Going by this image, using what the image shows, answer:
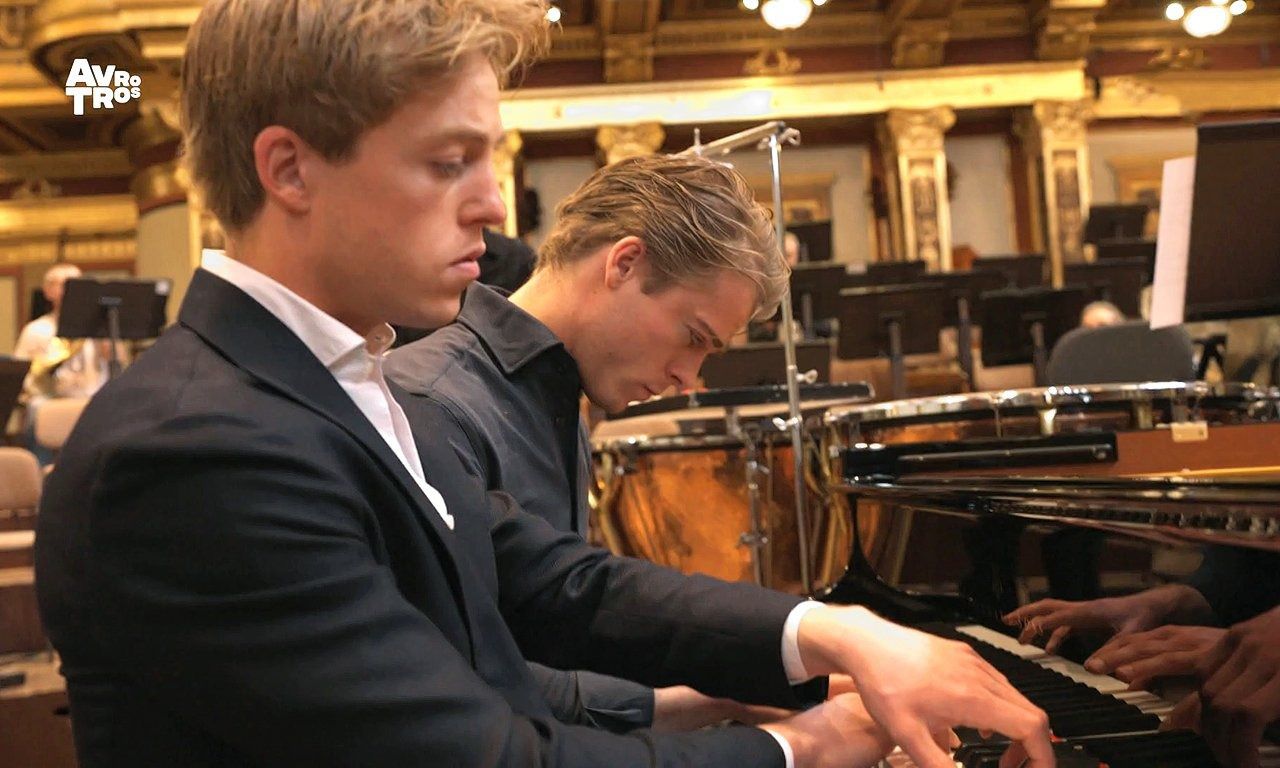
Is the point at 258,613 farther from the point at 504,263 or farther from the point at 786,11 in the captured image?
the point at 786,11

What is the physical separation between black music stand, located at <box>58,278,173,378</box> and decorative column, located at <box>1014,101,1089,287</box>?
7.88 m

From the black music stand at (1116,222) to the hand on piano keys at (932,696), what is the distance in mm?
10129

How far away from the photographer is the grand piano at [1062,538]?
4.11 ft

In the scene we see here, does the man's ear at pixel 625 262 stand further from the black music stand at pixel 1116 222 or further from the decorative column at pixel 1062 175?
the decorative column at pixel 1062 175

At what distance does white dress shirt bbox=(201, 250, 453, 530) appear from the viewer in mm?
1140

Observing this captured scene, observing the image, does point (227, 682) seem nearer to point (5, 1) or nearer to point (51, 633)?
point (51, 633)

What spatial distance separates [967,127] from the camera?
44.0 ft

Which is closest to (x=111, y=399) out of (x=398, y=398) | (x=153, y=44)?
(x=398, y=398)

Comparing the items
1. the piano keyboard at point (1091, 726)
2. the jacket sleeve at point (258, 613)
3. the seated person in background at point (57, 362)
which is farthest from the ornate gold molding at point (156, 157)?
the jacket sleeve at point (258, 613)

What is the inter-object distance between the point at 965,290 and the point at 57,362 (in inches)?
243

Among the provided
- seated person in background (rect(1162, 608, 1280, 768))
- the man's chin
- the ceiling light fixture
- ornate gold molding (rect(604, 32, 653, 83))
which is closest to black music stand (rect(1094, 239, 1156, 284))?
the ceiling light fixture

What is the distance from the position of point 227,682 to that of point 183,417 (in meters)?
0.19

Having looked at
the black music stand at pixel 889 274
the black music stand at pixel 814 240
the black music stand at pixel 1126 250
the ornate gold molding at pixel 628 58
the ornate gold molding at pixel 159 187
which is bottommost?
the black music stand at pixel 889 274

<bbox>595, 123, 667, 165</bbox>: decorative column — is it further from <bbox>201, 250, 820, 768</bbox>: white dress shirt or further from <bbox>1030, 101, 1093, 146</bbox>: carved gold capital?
<bbox>201, 250, 820, 768</bbox>: white dress shirt
